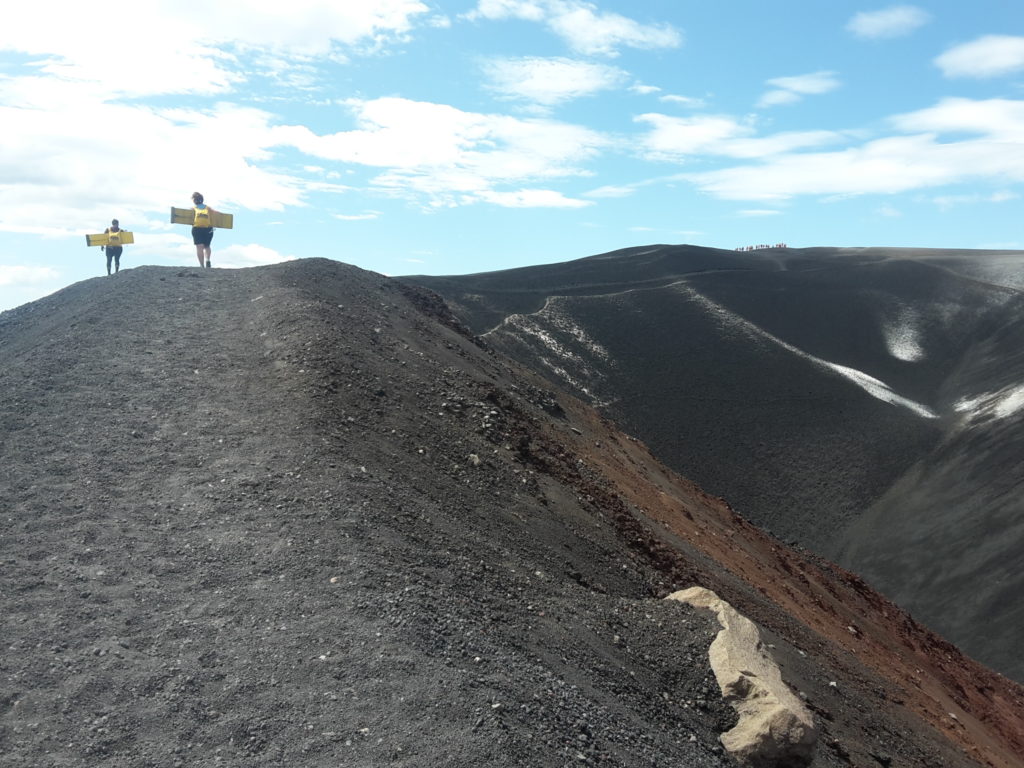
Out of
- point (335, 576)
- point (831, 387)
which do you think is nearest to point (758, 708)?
point (335, 576)

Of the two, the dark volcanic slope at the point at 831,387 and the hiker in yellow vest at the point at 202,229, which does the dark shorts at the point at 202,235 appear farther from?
the dark volcanic slope at the point at 831,387

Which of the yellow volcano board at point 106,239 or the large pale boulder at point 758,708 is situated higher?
the yellow volcano board at point 106,239

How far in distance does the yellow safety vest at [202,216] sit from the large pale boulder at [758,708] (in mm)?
14282

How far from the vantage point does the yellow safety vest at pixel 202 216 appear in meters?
17.8

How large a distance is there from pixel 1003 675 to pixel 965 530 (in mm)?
5797

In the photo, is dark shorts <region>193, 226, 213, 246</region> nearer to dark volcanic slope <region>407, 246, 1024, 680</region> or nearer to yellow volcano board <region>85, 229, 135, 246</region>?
yellow volcano board <region>85, 229, 135, 246</region>

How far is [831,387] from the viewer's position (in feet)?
106

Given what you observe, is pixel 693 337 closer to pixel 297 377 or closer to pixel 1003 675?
pixel 1003 675

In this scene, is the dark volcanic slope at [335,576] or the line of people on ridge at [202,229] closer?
the dark volcanic slope at [335,576]

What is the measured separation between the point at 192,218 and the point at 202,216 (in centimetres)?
32

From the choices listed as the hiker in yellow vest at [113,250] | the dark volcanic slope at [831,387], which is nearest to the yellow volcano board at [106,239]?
the hiker in yellow vest at [113,250]

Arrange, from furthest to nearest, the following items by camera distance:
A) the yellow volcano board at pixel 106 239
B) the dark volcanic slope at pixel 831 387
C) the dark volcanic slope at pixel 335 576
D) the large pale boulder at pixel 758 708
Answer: the dark volcanic slope at pixel 831 387, the yellow volcano board at pixel 106 239, the large pale boulder at pixel 758 708, the dark volcanic slope at pixel 335 576

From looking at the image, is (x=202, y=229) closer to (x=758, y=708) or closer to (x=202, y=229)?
(x=202, y=229)

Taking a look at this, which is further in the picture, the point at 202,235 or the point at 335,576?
the point at 202,235
